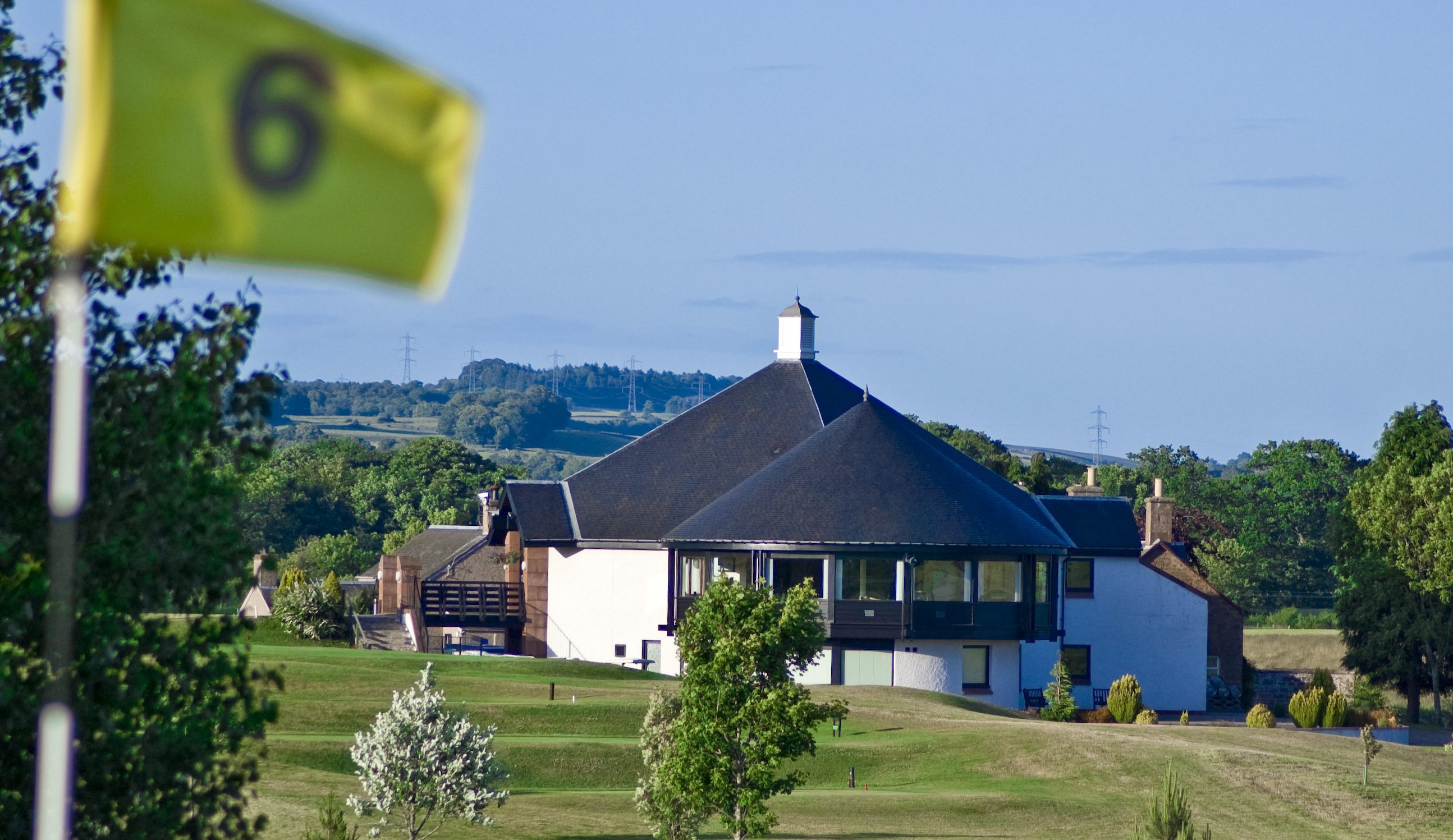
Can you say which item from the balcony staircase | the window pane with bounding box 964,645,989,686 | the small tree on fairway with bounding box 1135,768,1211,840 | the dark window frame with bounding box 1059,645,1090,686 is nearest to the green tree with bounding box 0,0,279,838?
the small tree on fairway with bounding box 1135,768,1211,840

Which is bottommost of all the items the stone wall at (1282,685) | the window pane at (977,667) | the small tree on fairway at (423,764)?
the stone wall at (1282,685)

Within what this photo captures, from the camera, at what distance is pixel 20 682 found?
31.6 feet

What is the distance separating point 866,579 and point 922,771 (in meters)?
15.6

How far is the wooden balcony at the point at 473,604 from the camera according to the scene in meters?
56.9

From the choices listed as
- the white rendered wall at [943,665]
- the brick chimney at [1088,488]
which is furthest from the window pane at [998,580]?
the brick chimney at [1088,488]

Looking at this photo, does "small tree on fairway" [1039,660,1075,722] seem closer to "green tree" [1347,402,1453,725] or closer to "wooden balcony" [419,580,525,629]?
"green tree" [1347,402,1453,725]

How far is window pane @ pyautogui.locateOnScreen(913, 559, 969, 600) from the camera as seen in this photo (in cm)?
4991

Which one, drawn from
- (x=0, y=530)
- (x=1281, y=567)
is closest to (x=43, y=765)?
(x=0, y=530)

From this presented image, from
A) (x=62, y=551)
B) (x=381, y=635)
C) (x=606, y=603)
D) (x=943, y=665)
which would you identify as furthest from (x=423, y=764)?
(x=381, y=635)

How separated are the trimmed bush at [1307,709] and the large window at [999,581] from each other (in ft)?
27.0

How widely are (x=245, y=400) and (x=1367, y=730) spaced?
2698 centimetres

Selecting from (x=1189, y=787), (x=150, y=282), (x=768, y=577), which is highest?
(x=150, y=282)

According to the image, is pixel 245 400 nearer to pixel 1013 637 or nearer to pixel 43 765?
pixel 43 765

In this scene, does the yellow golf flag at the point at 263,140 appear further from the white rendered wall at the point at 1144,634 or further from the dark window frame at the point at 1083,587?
the dark window frame at the point at 1083,587
